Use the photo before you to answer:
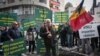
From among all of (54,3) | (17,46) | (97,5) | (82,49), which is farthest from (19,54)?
(54,3)

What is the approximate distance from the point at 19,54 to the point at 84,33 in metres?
3.06

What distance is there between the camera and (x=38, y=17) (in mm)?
18672

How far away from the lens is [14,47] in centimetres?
1535

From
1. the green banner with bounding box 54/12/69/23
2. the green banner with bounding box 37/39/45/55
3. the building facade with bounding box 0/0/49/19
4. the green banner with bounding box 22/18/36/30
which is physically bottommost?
the green banner with bounding box 37/39/45/55

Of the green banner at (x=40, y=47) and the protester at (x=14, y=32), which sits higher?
the protester at (x=14, y=32)

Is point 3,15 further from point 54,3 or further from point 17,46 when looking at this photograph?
point 54,3

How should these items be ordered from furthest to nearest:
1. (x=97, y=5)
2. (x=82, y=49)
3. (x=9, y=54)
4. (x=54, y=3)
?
(x=54, y=3)
(x=97, y=5)
(x=82, y=49)
(x=9, y=54)

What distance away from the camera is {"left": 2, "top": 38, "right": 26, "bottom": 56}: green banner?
49.2 feet

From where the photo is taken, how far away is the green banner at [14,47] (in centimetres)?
1499

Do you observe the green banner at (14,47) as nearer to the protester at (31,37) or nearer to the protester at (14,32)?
the protester at (14,32)

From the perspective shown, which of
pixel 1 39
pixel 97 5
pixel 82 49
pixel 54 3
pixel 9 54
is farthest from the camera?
pixel 54 3

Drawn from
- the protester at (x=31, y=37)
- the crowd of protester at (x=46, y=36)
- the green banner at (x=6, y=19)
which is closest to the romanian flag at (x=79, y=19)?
the crowd of protester at (x=46, y=36)

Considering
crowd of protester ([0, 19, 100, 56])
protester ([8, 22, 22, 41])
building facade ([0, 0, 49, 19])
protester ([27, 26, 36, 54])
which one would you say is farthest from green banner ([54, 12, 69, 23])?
building facade ([0, 0, 49, 19])

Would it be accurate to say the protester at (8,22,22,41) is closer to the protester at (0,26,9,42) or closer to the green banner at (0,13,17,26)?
the protester at (0,26,9,42)
